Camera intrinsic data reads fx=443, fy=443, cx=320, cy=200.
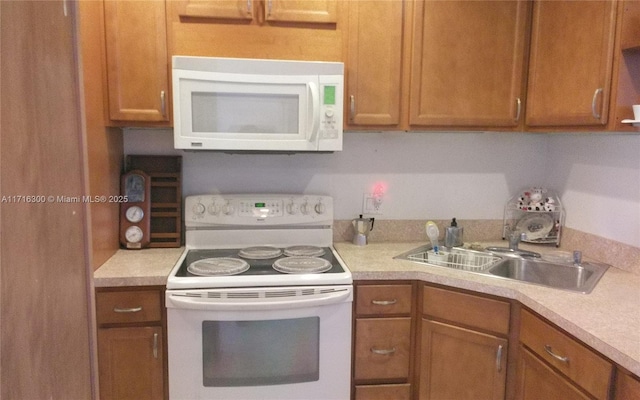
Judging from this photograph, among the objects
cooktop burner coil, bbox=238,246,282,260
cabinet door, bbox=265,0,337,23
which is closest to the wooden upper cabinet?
cabinet door, bbox=265,0,337,23

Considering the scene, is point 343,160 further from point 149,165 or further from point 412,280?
point 149,165

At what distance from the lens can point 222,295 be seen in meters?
1.67

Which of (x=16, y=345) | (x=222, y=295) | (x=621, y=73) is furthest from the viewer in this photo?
(x=222, y=295)

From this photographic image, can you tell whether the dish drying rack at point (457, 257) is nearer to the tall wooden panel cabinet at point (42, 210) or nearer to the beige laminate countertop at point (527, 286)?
the beige laminate countertop at point (527, 286)

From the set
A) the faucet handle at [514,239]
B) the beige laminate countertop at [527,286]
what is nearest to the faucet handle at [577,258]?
the beige laminate countertop at [527,286]

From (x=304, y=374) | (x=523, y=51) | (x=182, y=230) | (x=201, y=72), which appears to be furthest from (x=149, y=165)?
(x=523, y=51)

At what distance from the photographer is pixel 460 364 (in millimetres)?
1775

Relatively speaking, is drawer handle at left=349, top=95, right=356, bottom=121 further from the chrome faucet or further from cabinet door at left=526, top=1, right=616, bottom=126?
the chrome faucet

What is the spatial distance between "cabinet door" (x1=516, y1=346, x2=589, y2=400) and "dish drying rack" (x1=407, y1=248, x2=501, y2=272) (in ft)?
1.74

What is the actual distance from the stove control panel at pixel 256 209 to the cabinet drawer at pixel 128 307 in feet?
1.61

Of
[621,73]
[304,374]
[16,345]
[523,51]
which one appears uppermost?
[523,51]

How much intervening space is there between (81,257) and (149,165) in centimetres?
148

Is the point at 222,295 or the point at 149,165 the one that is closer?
the point at 222,295

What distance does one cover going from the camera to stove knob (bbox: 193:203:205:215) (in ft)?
6.99
